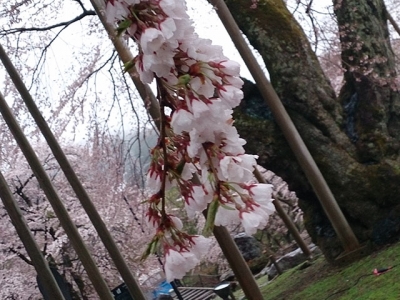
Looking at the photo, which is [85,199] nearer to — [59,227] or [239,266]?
[239,266]

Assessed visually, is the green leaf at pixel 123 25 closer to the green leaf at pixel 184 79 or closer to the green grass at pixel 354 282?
the green leaf at pixel 184 79

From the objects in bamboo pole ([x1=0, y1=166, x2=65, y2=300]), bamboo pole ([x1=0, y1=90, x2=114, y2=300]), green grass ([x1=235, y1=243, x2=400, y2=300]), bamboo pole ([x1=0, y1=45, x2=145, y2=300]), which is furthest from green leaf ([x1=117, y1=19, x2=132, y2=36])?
bamboo pole ([x1=0, y1=45, x2=145, y2=300])

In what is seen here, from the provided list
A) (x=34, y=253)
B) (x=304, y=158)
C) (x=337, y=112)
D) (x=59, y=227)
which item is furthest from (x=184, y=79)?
(x=59, y=227)

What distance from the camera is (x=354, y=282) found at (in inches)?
267

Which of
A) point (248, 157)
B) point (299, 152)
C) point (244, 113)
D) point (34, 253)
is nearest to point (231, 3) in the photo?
point (244, 113)

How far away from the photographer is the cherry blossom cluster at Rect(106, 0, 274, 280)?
27.7 inches

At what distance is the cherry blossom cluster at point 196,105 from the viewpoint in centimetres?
70

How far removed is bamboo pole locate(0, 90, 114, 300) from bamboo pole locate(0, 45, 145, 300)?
0.79ft

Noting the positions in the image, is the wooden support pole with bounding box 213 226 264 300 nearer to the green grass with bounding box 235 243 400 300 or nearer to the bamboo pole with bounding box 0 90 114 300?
the green grass with bounding box 235 243 400 300

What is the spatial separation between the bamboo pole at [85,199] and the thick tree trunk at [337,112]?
2268 mm

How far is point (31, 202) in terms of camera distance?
15.1 m

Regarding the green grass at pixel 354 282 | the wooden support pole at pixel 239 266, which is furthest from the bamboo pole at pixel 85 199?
the green grass at pixel 354 282

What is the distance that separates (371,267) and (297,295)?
1778 millimetres

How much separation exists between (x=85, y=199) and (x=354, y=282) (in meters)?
3.12
